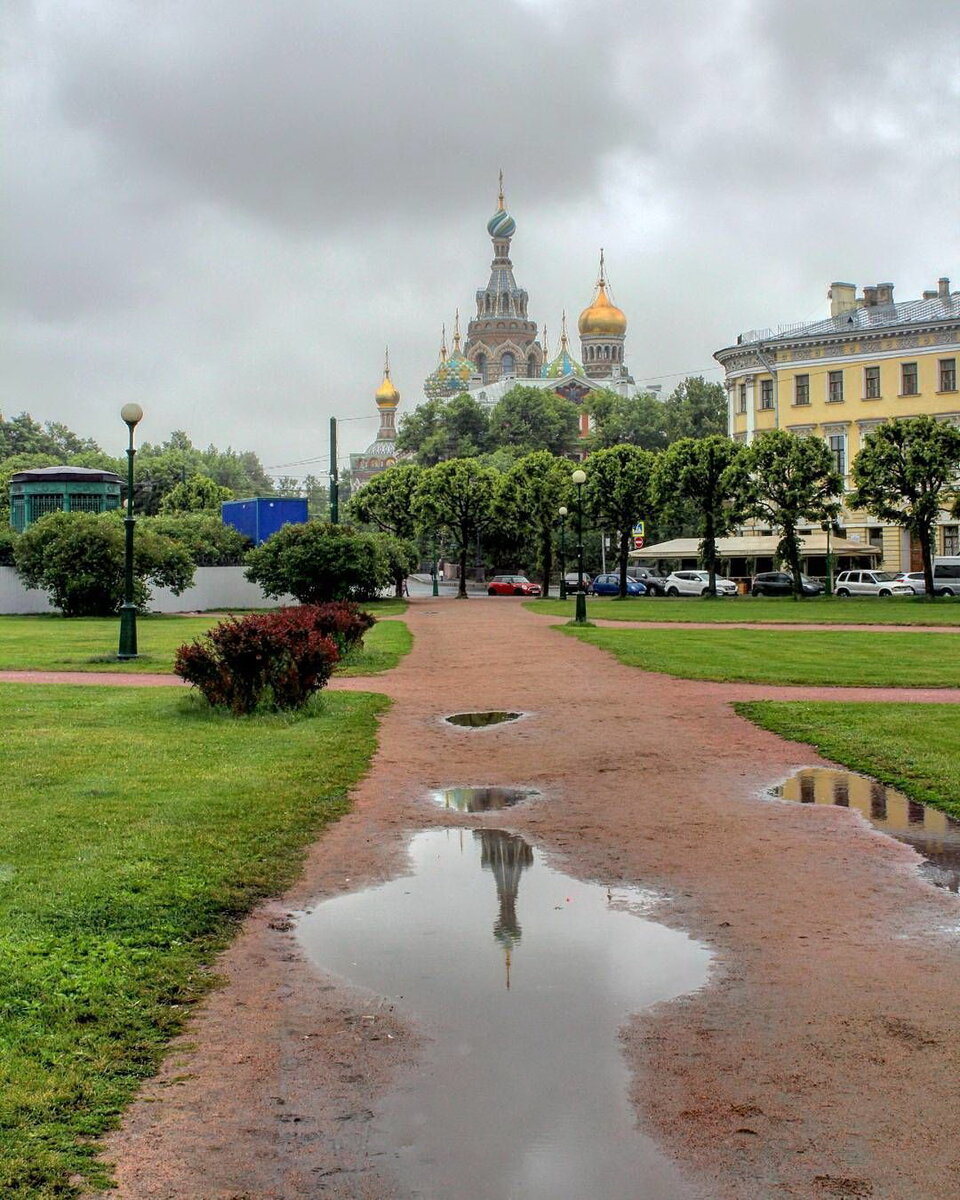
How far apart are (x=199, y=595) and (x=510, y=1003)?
49291 millimetres

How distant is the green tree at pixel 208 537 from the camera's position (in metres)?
56.8

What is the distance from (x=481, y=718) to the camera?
16156mm

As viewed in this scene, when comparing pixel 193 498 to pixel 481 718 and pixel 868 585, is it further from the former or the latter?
pixel 481 718

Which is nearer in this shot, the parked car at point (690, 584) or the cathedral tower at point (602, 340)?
the parked car at point (690, 584)

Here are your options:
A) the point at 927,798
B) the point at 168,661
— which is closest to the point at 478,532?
the point at 168,661

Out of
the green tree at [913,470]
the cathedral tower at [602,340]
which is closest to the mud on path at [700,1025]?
the green tree at [913,470]

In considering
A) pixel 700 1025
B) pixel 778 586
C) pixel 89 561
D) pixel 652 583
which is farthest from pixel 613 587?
pixel 700 1025

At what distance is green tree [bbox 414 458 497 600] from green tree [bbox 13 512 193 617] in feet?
91.8

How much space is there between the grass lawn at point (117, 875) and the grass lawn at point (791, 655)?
8308 millimetres

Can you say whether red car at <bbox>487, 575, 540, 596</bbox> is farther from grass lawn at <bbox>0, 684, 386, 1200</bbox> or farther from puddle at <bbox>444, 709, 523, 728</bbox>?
grass lawn at <bbox>0, 684, 386, 1200</bbox>

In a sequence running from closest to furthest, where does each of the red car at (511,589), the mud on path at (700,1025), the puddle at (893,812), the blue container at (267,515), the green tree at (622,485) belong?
the mud on path at (700,1025) < the puddle at (893,812) < the blue container at (267,515) < the green tree at (622,485) < the red car at (511,589)

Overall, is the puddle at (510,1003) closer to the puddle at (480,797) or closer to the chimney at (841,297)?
the puddle at (480,797)

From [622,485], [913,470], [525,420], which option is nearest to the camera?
[913,470]

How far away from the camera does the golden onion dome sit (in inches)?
5512
